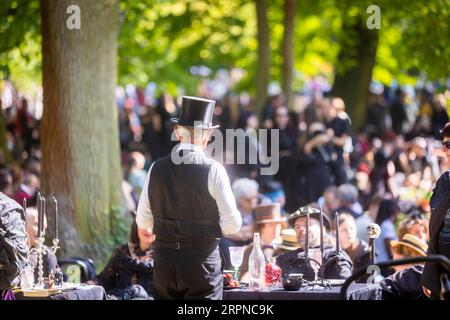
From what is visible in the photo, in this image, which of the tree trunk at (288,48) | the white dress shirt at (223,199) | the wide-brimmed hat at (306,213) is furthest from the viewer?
the tree trunk at (288,48)

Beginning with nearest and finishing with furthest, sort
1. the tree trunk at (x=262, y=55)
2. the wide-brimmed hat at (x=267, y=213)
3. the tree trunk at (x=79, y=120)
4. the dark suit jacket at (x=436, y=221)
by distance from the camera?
the dark suit jacket at (x=436, y=221) < the wide-brimmed hat at (x=267, y=213) < the tree trunk at (x=79, y=120) < the tree trunk at (x=262, y=55)

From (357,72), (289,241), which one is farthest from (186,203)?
(357,72)

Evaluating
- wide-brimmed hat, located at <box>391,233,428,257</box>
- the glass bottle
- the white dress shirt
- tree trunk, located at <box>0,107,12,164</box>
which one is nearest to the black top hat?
the white dress shirt

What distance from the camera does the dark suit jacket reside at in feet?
27.3

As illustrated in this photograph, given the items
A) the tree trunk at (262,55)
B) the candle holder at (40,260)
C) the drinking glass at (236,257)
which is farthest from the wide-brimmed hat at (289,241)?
the tree trunk at (262,55)

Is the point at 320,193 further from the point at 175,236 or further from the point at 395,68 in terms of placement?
the point at 395,68

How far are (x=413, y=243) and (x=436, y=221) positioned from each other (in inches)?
97.3

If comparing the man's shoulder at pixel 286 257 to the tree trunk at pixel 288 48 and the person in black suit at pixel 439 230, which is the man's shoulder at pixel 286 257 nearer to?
the person in black suit at pixel 439 230

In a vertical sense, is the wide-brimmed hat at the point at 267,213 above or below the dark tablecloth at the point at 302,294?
above

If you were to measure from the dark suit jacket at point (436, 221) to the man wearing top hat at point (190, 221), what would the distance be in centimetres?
144

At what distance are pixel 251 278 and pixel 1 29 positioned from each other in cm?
726

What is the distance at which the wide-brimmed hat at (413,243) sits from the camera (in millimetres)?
10836

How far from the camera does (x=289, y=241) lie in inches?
434

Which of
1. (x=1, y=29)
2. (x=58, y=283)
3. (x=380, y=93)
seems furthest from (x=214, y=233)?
(x=380, y=93)
